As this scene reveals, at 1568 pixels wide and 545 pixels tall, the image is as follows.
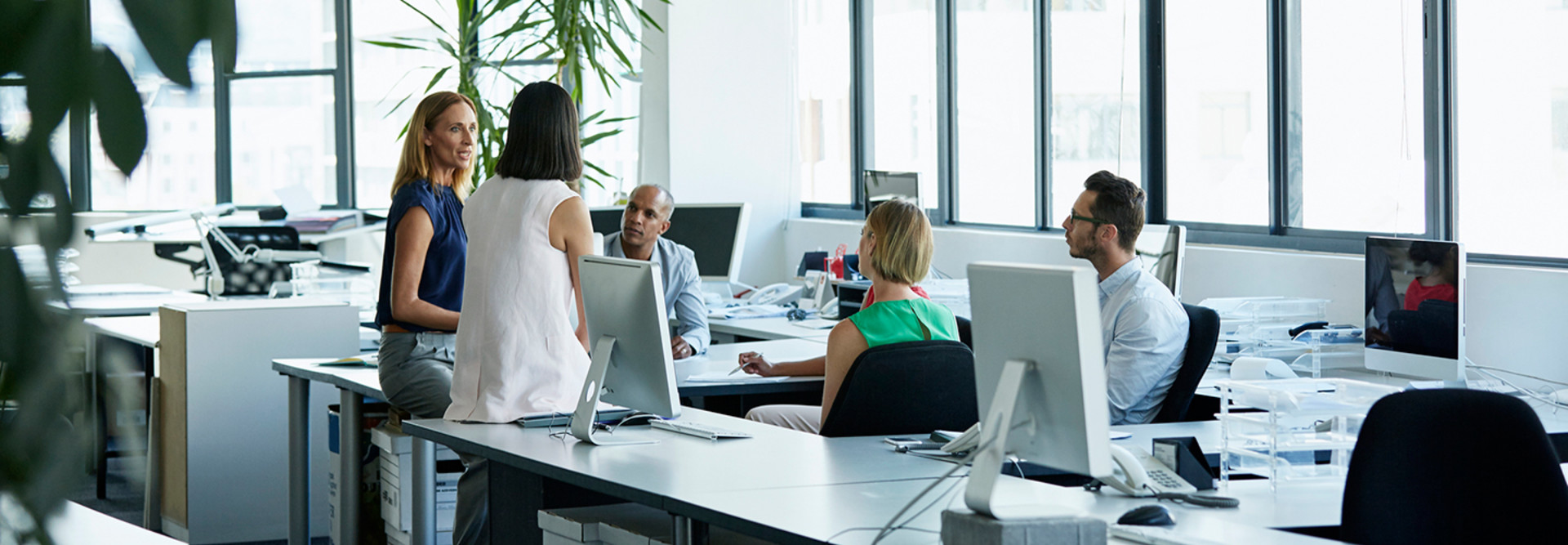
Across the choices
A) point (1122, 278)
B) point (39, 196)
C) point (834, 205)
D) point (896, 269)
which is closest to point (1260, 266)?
point (1122, 278)

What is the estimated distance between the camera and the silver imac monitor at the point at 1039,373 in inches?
66.8

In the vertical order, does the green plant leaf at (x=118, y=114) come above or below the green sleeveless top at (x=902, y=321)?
above

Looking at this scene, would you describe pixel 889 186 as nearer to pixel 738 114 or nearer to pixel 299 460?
pixel 738 114

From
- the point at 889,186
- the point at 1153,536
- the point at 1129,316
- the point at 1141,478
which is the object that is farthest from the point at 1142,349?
the point at 889,186

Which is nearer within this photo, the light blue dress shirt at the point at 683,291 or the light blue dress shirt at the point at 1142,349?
the light blue dress shirt at the point at 1142,349

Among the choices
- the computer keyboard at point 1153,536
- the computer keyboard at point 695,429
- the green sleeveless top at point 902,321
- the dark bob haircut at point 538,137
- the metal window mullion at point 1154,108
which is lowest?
the computer keyboard at point 1153,536

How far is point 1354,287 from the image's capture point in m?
4.05

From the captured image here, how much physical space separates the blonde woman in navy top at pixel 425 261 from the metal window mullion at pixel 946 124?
3.55 m

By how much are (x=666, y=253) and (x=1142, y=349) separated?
6.01 ft

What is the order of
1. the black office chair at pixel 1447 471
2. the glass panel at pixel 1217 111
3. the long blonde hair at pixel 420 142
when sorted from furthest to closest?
the glass panel at pixel 1217 111
the long blonde hair at pixel 420 142
the black office chair at pixel 1447 471

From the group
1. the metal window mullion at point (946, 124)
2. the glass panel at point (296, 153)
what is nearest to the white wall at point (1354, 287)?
the metal window mullion at point (946, 124)

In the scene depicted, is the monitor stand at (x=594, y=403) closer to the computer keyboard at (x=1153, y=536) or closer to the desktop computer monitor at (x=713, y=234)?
the computer keyboard at (x=1153, y=536)

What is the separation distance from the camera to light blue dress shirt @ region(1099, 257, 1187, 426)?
3.06 metres

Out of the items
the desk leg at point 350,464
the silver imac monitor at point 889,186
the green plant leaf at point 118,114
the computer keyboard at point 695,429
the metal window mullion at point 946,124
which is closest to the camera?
the green plant leaf at point 118,114
